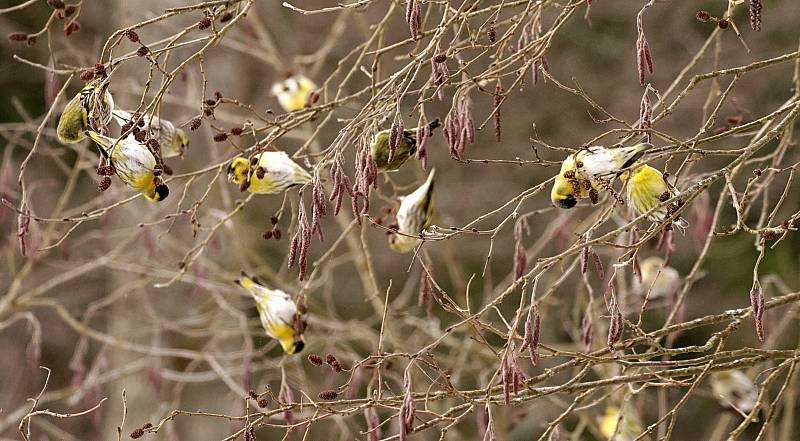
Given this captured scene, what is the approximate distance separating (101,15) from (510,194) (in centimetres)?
183

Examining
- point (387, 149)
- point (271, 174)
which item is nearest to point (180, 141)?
point (271, 174)

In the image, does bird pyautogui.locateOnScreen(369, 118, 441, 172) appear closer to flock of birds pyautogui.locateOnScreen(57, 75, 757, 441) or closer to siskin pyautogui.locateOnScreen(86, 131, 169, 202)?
flock of birds pyautogui.locateOnScreen(57, 75, 757, 441)

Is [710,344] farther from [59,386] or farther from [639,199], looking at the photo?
[59,386]

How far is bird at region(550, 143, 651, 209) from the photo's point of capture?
1.17m

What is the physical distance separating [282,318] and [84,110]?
45cm

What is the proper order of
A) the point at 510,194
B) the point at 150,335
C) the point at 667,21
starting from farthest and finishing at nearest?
the point at 510,194 → the point at 667,21 → the point at 150,335

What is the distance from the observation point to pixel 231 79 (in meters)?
3.53

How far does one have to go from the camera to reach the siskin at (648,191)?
1.22 m

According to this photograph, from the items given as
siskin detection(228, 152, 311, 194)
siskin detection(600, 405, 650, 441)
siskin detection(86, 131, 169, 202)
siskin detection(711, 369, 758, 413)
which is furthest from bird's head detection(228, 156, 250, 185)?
siskin detection(711, 369, 758, 413)

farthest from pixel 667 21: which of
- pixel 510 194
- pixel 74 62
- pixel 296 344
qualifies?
pixel 296 344

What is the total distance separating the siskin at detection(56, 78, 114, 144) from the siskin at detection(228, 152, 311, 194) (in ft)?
0.59

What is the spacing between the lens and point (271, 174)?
1.34m

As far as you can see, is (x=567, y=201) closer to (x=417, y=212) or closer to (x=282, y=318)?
(x=417, y=212)

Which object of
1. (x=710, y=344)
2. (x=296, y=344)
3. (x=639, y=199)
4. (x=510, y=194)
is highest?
(x=639, y=199)
